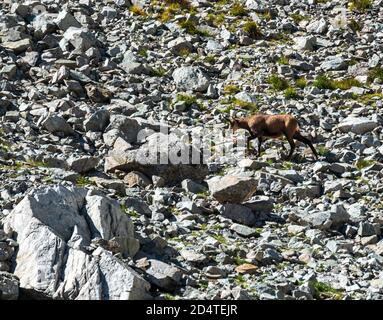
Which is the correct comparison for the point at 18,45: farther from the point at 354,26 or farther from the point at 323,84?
the point at 354,26

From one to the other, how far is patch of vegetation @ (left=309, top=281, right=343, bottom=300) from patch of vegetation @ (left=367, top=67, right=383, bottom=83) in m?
12.5

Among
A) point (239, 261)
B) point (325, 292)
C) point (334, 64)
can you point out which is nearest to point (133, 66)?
point (334, 64)

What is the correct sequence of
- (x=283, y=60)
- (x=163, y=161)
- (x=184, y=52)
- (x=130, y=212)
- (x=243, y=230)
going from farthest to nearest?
(x=184, y=52) → (x=283, y=60) → (x=163, y=161) → (x=130, y=212) → (x=243, y=230)

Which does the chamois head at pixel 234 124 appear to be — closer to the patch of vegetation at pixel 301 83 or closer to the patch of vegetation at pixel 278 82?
the patch of vegetation at pixel 278 82

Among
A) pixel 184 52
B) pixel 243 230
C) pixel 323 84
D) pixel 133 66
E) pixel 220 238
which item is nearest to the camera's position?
pixel 220 238

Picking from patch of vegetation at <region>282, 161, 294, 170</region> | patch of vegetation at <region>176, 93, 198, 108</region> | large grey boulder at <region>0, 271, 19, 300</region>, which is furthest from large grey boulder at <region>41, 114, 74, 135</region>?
large grey boulder at <region>0, 271, 19, 300</region>

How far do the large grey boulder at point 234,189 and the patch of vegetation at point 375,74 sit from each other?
972 centimetres

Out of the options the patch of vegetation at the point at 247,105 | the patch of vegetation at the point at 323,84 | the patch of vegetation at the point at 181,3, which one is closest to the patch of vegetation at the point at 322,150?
the patch of vegetation at the point at 247,105

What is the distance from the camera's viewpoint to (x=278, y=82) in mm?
21250

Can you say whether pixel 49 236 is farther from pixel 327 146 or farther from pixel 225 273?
pixel 327 146

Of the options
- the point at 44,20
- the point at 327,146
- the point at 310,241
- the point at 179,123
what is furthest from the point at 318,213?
the point at 44,20

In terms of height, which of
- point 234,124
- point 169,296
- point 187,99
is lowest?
point 187,99

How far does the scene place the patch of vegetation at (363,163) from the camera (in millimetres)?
16334

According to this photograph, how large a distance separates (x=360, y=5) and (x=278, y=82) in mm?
7445
